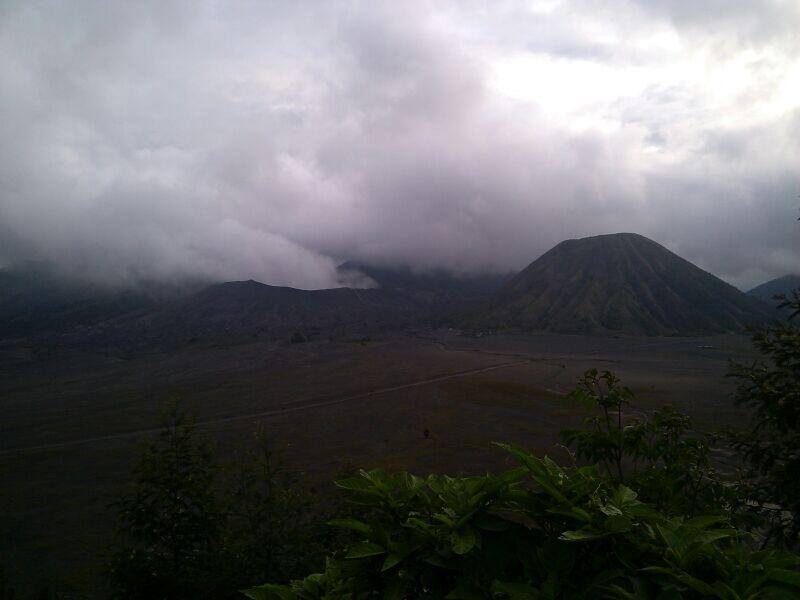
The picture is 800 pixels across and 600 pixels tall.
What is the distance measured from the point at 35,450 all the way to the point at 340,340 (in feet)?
324

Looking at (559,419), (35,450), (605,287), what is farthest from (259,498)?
(605,287)

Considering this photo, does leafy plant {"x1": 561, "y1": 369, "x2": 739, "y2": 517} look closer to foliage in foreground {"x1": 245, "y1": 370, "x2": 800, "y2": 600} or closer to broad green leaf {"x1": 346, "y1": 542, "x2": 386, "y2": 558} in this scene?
foliage in foreground {"x1": 245, "y1": 370, "x2": 800, "y2": 600}

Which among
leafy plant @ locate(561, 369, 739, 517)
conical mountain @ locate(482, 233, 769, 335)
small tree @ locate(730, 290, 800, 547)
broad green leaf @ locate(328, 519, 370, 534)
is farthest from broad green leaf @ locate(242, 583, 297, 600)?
conical mountain @ locate(482, 233, 769, 335)

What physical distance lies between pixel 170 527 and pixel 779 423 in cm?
1047

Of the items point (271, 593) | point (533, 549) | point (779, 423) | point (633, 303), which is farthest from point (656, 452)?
point (633, 303)

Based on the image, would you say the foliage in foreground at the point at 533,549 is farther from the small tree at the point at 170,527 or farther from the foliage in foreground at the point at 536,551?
the small tree at the point at 170,527

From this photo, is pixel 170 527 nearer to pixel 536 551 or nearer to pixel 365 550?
pixel 365 550

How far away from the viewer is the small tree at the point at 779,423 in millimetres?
4461

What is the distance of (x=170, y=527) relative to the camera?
369 inches

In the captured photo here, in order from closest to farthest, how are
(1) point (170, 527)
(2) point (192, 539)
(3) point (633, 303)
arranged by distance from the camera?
1. (1) point (170, 527)
2. (2) point (192, 539)
3. (3) point (633, 303)

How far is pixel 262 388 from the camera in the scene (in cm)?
7288

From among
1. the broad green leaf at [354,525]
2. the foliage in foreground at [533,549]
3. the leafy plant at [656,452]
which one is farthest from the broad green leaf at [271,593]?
the leafy plant at [656,452]

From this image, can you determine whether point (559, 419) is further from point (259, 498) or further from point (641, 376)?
point (259, 498)

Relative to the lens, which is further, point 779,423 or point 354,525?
point 779,423
